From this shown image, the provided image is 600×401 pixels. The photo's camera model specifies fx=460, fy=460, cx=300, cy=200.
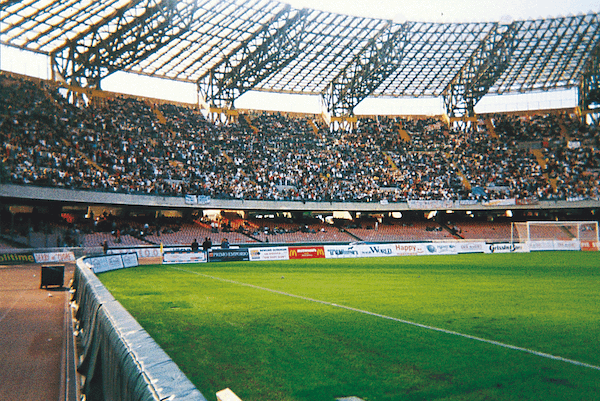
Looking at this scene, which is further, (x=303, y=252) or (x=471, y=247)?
(x=471, y=247)

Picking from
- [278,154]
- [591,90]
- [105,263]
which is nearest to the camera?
[105,263]

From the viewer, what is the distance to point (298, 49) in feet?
157

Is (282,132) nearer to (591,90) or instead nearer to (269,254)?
(269,254)

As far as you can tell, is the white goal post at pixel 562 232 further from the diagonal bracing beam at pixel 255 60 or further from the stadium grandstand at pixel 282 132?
the diagonal bracing beam at pixel 255 60

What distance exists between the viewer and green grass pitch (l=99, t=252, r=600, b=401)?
505cm

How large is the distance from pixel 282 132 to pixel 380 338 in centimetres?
4960

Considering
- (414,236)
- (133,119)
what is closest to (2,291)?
(133,119)

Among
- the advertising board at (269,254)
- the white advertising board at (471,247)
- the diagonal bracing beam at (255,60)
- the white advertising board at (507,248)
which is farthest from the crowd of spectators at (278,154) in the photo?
the white advertising board at (471,247)

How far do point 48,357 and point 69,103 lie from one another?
37.5 m

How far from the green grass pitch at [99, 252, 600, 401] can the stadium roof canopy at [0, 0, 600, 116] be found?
1189 inches

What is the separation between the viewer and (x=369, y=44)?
5172cm

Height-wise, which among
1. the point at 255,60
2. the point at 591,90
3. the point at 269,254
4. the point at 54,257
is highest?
the point at 255,60

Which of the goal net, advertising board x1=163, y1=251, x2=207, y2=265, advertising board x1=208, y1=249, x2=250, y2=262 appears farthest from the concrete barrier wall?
the goal net

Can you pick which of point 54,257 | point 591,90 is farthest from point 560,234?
point 54,257
